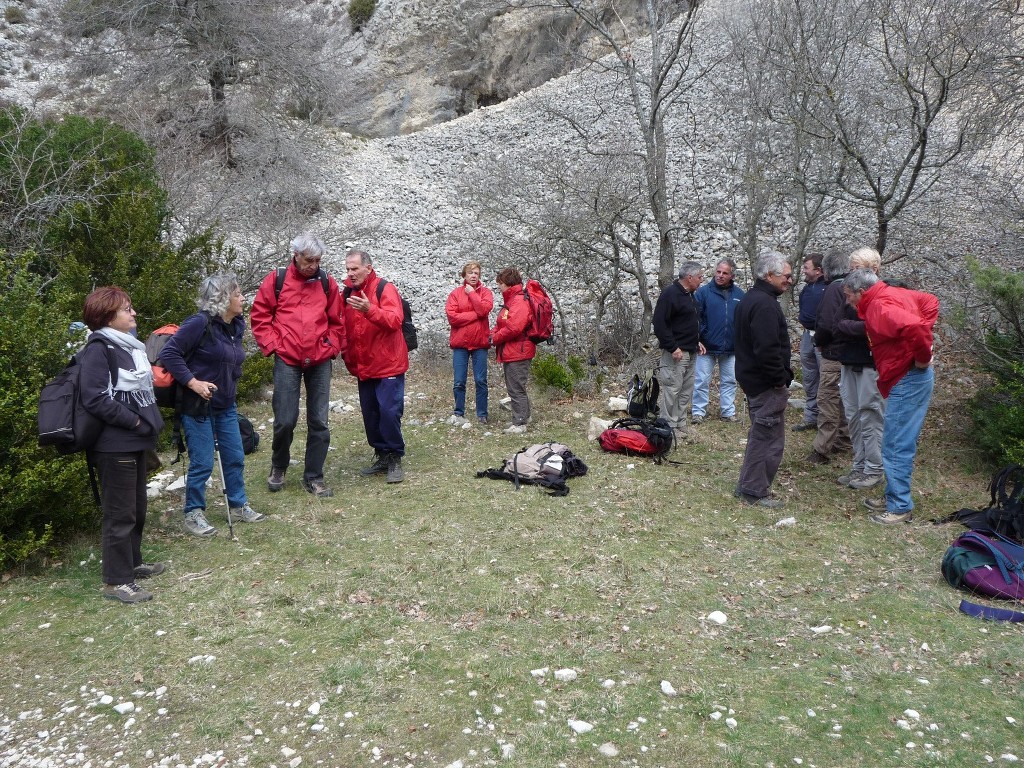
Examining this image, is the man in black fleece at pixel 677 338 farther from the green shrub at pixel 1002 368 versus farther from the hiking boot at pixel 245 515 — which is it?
the hiking boot at pixel 245 515

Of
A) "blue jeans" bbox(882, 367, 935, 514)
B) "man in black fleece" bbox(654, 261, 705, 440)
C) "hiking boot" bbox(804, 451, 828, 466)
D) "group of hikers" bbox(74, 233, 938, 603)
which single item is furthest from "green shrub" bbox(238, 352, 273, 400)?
"blue jeans" bbox(882, 367, 935, 514)

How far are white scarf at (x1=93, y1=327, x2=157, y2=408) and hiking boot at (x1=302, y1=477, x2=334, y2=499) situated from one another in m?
2.15

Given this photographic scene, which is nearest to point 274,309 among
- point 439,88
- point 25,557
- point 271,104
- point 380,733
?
point 25,557

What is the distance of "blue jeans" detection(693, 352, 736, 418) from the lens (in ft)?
28.8

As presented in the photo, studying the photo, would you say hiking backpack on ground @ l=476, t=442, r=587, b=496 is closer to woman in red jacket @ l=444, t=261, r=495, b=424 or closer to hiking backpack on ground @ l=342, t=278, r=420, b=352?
hiking backpack on ground @ l=342, t=278, r=420, b=352

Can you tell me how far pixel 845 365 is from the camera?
6.54 metres

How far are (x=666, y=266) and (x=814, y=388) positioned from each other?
9.41ft

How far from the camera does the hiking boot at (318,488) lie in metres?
6.50

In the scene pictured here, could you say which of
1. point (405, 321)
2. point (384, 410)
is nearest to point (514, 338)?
point (405, 321)

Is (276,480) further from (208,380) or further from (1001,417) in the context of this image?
(1001,417)

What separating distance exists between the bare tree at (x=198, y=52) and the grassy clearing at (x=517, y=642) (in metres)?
16.7

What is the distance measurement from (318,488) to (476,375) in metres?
2.90

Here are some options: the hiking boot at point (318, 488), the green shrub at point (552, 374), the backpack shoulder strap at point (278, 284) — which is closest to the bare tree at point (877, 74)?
the green shrub at point (552, 374)

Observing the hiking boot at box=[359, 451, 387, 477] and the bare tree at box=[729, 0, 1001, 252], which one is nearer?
the hiking boot at box=[359, 451, 387, 477]
